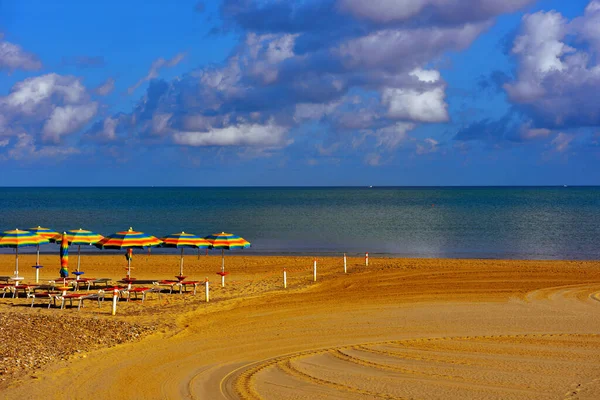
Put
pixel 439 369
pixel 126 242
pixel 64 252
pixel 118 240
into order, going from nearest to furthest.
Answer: pixel 439 369, pixel 126 242, pixel 118 240, pixel 64 252

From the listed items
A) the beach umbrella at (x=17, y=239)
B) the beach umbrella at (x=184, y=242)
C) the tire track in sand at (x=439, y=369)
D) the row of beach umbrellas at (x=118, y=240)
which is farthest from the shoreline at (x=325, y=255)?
the tire track in sand at (x=439, y=369)

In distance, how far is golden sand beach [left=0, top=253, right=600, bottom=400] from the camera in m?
12.3

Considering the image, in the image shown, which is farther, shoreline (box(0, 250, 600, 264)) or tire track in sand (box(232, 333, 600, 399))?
shoreline (box(0, 250, 600, 264))

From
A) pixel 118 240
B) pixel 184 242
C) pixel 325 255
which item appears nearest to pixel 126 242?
pixel 118 240

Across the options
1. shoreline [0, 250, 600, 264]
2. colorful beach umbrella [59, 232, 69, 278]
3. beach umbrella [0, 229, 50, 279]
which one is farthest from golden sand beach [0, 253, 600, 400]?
shoreline [0, 250, 600, 264]

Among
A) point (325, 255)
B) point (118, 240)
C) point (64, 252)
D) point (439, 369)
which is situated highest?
point (118, 240)

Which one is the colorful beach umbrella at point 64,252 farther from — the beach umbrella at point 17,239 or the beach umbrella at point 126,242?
the beach umbrella at point 126,242

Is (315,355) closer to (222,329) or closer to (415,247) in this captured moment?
(222,329)

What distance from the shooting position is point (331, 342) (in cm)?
1631

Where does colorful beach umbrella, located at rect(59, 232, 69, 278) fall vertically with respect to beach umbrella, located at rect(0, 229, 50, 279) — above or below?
below

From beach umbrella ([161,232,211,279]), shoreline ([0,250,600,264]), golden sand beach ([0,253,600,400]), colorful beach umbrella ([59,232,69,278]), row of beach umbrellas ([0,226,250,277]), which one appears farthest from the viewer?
shoreline ([0,250,600,264])

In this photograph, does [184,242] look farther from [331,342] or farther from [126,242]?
[331,342]

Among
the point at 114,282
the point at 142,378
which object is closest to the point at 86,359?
the point at 142,378

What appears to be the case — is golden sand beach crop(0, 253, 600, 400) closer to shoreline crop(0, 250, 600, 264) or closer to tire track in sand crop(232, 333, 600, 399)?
tire track in sand crop(232, 333, 600, 399)
